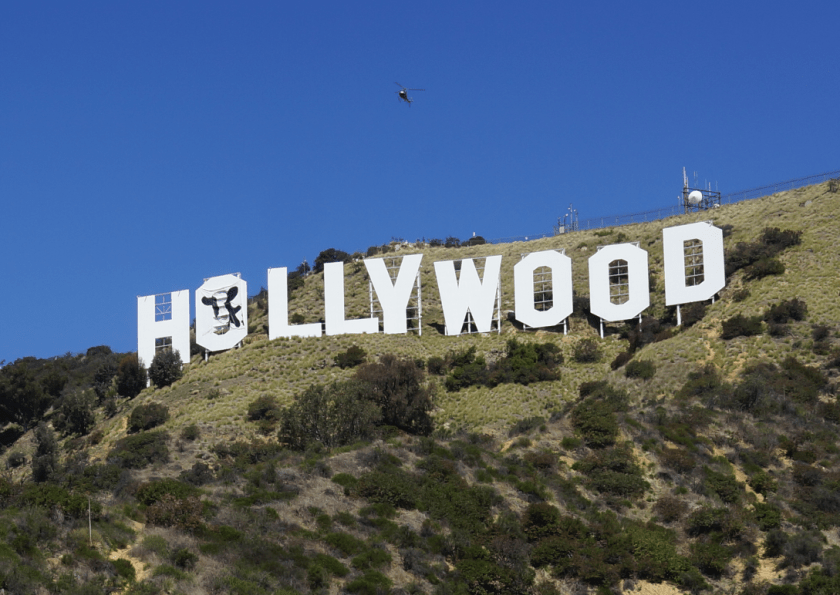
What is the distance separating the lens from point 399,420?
52.3m

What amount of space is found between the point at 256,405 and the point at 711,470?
1026 inches

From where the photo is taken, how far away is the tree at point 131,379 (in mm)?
68438

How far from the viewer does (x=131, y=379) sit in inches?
2694

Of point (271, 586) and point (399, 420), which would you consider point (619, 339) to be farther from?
point (271, 586)

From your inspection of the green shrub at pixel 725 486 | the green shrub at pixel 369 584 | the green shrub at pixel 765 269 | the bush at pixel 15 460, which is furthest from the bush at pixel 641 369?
the bush at pixel 15 460

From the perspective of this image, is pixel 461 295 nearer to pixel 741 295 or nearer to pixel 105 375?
pixel 741 295

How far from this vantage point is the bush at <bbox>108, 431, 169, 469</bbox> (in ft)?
162

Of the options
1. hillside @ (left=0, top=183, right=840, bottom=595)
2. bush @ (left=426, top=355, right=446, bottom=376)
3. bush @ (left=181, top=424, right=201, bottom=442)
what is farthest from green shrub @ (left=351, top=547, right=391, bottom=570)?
bush @ (left=426, top=355, right=446, bottom=376)

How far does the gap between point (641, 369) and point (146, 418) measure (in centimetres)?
2772

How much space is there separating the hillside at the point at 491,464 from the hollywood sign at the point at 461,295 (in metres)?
1.41

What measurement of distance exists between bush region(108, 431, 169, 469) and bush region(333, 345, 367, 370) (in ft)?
40.8

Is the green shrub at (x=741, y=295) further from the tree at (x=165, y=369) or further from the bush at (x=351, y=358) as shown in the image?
the tree at (x=165, y=369)

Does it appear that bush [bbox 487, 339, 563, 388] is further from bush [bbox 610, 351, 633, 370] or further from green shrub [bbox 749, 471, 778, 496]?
green shrub [bbox 749, 471, 778, 496]

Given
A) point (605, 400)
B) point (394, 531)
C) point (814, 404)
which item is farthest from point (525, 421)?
point (394, 531)
